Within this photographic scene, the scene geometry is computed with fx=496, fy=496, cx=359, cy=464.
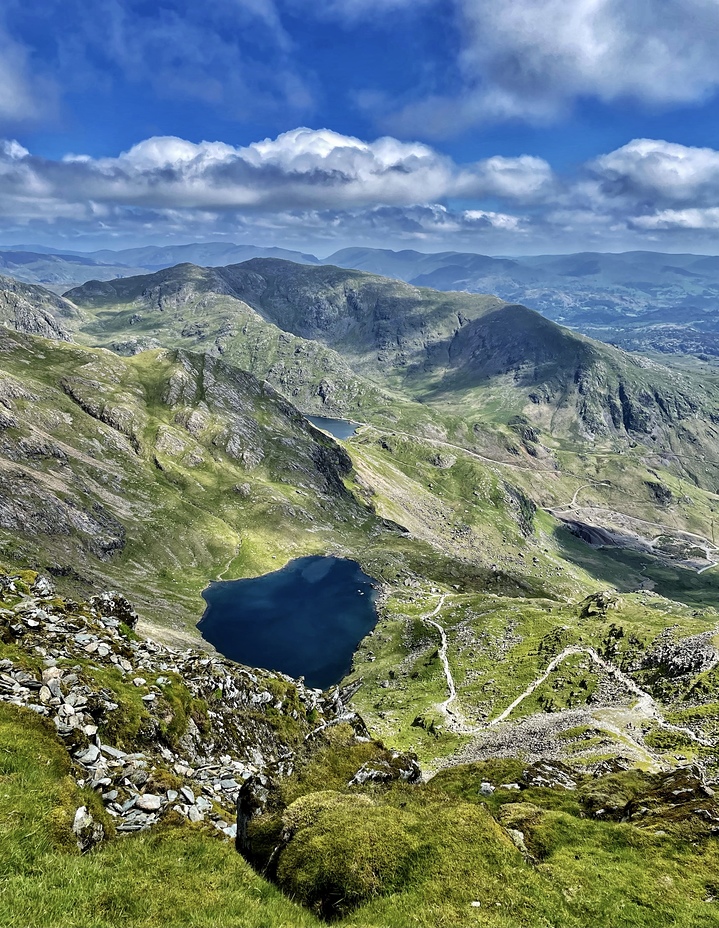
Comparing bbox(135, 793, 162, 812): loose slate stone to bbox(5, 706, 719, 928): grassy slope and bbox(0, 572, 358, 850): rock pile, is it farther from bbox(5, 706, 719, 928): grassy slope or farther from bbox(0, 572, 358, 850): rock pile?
bbox(5, 706, 719, 928): grassy slope

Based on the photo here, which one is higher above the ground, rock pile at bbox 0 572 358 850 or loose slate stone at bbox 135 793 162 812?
loose slate stone at bbox 135 793 162 812

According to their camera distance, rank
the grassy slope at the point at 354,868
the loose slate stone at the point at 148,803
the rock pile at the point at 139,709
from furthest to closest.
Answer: the rock pile at the point at 139,709 < the loose slate stone at the point at 148,803 < the grassy slope at the point at 354,868

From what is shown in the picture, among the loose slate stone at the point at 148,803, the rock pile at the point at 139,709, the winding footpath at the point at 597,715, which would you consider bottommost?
the winding footpath at the point at 597,715

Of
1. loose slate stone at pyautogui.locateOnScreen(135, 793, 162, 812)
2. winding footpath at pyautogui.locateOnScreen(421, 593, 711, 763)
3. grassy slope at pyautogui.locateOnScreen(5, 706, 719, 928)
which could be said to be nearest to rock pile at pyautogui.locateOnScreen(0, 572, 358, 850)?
loose slate stone at pyautogui.locateOnScreen(135, 793, 162, 812)

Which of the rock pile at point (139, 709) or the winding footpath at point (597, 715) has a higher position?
the rock pile at point (139, 709)

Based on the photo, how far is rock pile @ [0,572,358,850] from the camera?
25.5 meters

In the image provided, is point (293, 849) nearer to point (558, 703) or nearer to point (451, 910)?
point (451, 910)

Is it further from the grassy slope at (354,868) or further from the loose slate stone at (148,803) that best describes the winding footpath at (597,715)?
the loose slate stone at (148,803)

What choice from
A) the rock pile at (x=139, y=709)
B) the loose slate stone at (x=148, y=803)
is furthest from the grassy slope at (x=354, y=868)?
the rock pile at (x=139, y=709)

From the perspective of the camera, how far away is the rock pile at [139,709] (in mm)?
25531

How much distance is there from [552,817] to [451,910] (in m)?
13.8

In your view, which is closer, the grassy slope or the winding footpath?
the grassy slope

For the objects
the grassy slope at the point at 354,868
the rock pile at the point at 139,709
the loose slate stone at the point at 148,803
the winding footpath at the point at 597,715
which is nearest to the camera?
the grassy slope at the point at 354,868

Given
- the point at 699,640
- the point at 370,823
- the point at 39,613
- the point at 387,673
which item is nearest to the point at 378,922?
the point at 370,823
